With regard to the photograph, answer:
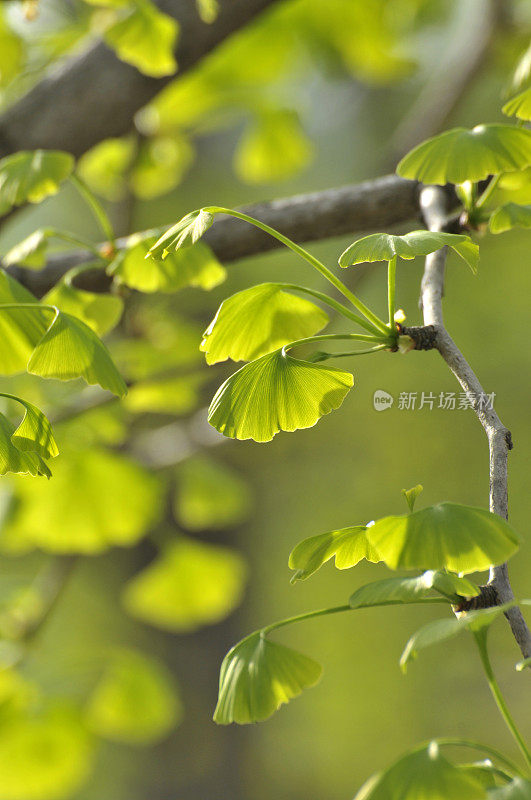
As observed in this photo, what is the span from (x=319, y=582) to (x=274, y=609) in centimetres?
26

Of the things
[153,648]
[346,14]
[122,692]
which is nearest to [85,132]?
[346,14]

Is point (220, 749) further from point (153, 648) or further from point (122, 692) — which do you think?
point (122, 692)

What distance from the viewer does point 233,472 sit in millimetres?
2650

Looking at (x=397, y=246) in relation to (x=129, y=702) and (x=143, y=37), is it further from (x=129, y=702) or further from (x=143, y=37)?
(x=129, y=702)

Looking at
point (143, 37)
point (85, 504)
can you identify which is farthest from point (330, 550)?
point (85, 504)

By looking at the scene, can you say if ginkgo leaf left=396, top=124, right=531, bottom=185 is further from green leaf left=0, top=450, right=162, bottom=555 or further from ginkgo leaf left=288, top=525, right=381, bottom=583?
green leaf left=0, top=450, right=162, bottom=555

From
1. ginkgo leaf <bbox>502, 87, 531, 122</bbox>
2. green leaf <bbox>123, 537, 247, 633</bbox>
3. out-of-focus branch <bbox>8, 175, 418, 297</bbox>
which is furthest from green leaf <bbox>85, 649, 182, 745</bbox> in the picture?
ginkgo leaf <bbox>502, 87, 531, 122</bbox>

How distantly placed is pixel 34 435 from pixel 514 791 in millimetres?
229

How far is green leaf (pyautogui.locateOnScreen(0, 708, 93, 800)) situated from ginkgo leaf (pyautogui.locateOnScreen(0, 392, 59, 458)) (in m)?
0.79

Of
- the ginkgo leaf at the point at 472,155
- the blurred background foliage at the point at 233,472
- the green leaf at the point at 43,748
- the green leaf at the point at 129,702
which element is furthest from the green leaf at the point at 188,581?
the ginkgo leaf at the point at 472,155

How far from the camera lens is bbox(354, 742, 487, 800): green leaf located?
0.25m

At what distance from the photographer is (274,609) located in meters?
3.23

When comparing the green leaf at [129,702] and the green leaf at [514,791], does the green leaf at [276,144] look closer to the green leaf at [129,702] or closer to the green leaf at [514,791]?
the green leaf at [129,702]

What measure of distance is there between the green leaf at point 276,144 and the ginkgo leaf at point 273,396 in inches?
31.1
